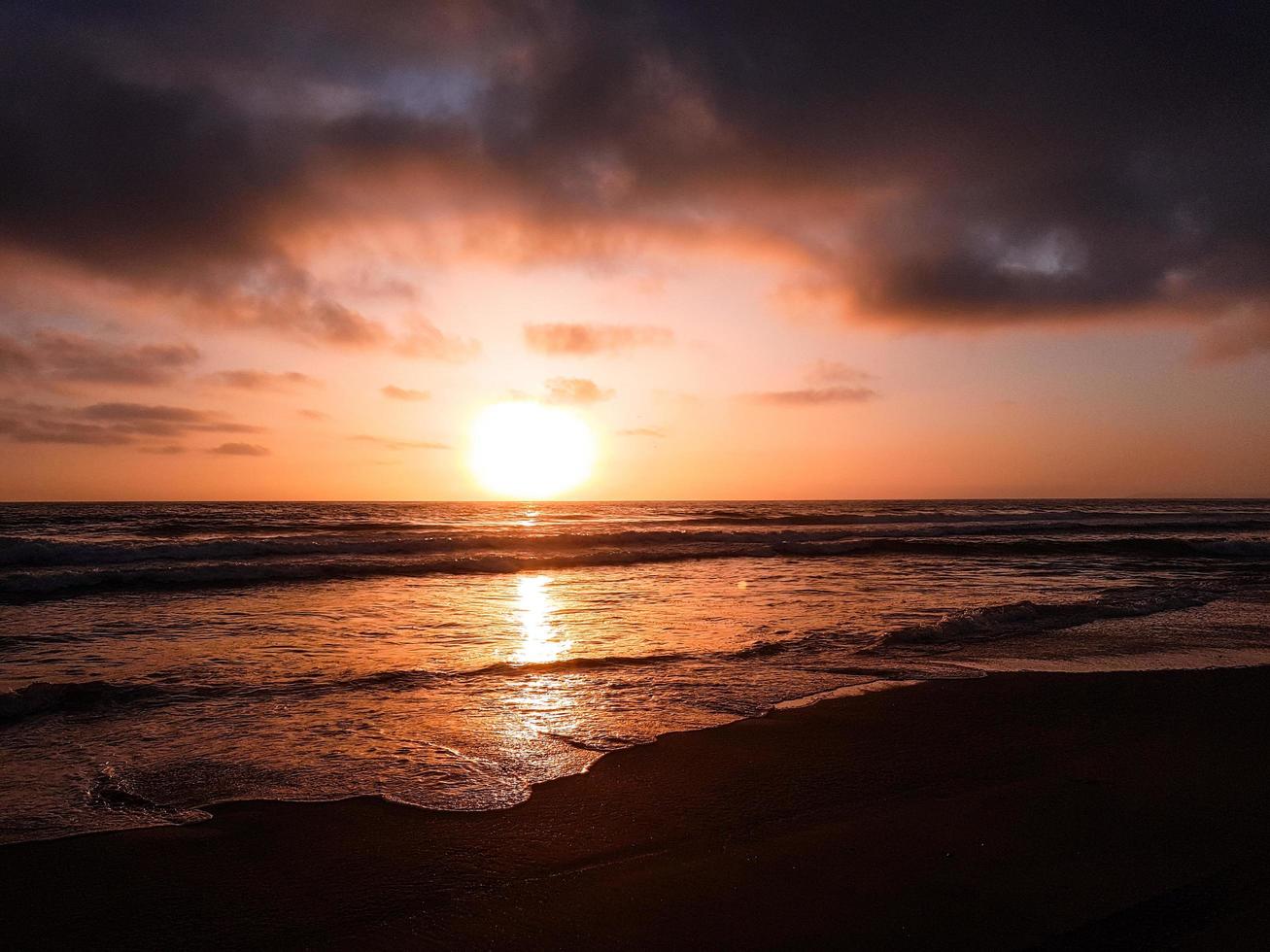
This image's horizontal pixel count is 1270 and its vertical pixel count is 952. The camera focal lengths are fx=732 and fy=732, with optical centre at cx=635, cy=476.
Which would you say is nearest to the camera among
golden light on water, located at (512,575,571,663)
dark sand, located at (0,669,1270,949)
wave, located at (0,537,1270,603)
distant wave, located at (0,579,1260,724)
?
dark sand, located at (0,669,1270,949)

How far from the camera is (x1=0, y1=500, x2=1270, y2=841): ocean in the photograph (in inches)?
186

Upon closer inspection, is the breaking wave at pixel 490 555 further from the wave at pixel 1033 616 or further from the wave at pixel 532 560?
the wave at pixel 1033 616

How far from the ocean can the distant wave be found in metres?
0.04

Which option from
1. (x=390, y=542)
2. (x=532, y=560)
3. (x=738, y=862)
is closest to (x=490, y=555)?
(x=532, y=560)

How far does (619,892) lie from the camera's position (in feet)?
10.4

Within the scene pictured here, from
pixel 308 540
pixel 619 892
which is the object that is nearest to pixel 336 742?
pixel 619 892

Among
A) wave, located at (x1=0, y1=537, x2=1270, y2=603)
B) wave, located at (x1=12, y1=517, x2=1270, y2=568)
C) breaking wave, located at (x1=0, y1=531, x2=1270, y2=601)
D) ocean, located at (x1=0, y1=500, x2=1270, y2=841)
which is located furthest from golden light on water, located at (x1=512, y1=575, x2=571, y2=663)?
wave, located at (x1=12, y1=517, x2=1270, y2=568)

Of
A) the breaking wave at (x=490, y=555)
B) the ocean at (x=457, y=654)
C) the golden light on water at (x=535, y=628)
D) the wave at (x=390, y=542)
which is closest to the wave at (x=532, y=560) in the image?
the breaking wave at (x=490, y=555)

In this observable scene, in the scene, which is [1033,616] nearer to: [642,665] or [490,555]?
[642,665]

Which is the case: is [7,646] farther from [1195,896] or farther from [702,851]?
[1195,896]

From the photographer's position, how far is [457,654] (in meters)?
8.31

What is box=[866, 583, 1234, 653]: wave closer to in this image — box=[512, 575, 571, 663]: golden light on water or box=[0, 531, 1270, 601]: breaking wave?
box=[512, 575, 571, 663]: golden light on water

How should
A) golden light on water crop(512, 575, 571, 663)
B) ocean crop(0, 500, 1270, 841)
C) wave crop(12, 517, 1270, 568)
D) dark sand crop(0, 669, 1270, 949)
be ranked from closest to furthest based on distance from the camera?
1. dark sand crop(0, 669, 1270, 949)
2. ocean crop(0, 500, 1270, 841)
3. golden light on water crop(512, 575, 571, 663)
4. wave crop(12, 517, 1270, 568)

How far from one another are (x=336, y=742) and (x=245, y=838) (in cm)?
151
